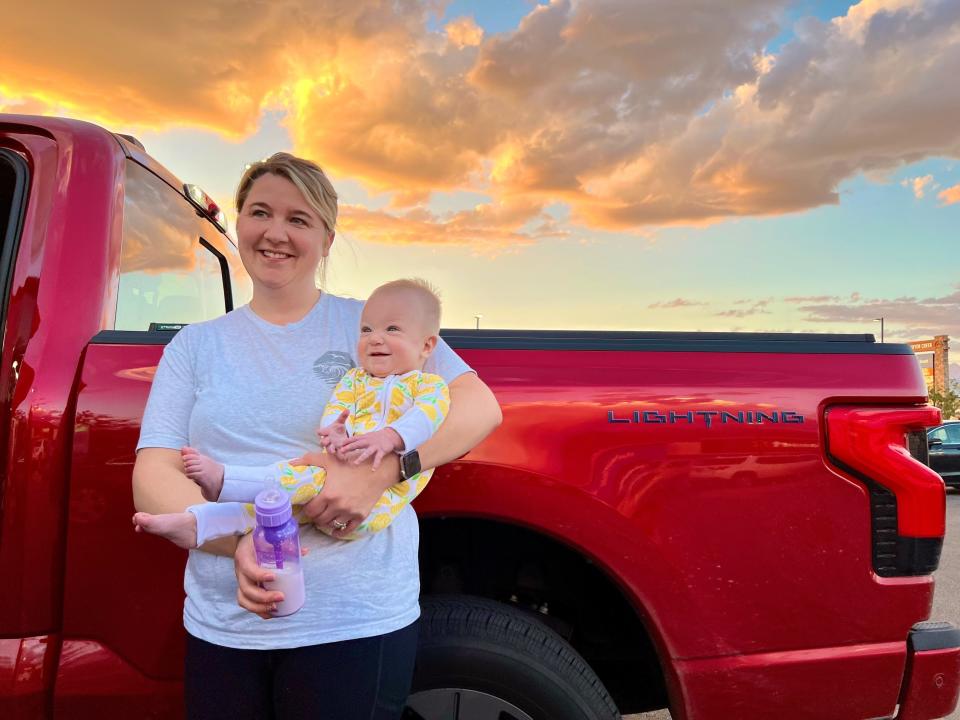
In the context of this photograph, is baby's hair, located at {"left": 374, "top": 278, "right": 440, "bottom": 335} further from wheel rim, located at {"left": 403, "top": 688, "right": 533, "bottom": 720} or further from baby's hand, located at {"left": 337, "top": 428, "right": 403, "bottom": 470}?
wheel rim, located at {"left": 403, "top": 688, "right": 533, "bottom": 720}

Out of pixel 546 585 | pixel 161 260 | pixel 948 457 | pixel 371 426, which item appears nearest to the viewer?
pixel 371 426

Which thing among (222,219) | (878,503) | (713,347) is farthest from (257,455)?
(222,219)

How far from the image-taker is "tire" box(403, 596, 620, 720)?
167 cm

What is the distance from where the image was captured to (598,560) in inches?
67.4

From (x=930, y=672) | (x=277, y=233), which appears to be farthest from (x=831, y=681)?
(x=277, y=233)

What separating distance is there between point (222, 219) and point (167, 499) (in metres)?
2.06

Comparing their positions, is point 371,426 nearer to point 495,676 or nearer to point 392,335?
point 392,335

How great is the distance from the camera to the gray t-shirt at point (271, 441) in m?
1.40

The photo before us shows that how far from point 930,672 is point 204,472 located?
173cm

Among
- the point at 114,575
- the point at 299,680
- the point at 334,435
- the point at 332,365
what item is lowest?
the point at 299,680

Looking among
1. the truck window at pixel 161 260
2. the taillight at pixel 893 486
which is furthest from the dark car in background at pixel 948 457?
the truck window at pixel 161 260

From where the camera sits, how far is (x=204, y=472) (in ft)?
4.25

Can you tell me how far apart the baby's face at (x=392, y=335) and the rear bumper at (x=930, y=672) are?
54.4 inches

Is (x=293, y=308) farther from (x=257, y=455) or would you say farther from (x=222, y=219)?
(x=222, y=219)
